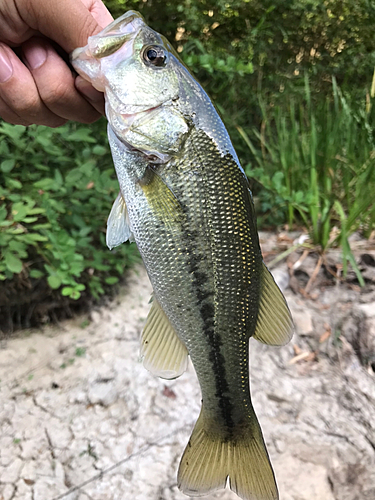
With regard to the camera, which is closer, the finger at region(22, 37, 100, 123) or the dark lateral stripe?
the dark lateral stripe

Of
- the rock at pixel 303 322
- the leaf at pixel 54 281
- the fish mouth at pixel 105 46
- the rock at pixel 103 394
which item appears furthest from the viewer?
the rock at pixel 303 322

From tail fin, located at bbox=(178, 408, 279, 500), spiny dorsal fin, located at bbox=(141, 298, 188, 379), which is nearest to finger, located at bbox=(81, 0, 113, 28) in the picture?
spiny dorsal fin, located at bbox=(141, 298, 188, 379)

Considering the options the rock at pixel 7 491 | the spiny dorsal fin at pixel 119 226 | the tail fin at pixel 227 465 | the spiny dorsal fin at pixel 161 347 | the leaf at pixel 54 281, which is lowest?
the rock at pixel 7 491

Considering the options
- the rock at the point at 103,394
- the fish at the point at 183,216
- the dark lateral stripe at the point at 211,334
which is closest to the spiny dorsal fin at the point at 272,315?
the fish at the point at 183,216

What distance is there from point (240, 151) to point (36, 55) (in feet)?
9.37

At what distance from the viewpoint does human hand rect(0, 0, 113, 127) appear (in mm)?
930

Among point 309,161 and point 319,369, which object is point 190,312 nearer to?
point 319,369

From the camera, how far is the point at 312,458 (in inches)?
64.7

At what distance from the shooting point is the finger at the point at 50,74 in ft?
3.34

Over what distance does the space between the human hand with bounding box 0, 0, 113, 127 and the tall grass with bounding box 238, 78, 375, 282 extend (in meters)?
1.71

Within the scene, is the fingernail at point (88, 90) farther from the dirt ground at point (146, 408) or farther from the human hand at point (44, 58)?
the dirt ground at point (146, 408)

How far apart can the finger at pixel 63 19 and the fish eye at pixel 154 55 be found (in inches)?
6.2

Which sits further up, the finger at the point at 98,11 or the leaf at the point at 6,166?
the finger at the point at 98,11

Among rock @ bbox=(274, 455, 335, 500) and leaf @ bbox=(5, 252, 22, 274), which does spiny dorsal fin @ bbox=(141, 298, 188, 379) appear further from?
rock @ bbox=(274, 455, 335, 500)
